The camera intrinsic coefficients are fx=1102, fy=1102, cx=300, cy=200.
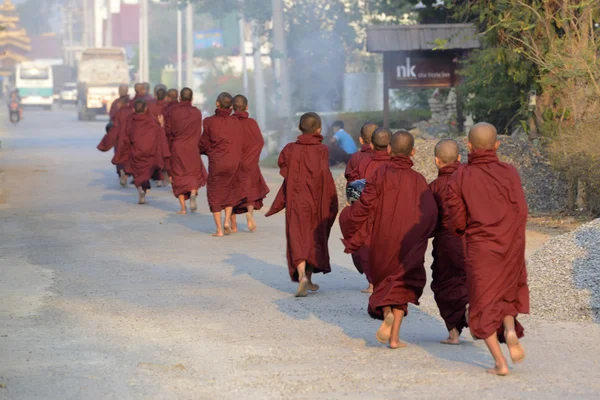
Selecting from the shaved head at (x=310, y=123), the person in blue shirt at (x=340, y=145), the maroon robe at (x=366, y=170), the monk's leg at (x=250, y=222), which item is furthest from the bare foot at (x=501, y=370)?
the person in blue shirt at (x=340, y=145)

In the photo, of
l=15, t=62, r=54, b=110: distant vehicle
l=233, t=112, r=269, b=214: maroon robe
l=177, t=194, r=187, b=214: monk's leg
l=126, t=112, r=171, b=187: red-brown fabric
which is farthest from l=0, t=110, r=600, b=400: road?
l=15, t=62, r=54, b=110: distant vehicle

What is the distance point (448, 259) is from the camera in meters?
6.91

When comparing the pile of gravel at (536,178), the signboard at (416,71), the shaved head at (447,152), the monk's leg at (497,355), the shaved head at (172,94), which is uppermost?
the signboard at (416,71)

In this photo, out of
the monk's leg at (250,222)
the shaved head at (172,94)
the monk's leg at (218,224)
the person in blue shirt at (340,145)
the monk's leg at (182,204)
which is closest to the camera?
the monk's leg at (218,224)

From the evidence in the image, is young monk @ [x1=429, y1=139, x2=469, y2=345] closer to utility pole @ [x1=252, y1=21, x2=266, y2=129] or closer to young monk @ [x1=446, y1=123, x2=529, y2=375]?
young monk @ [x1=446, y1=123, x2=529, y2=375]

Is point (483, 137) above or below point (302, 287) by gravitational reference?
above

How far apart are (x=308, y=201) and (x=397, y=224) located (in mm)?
2328

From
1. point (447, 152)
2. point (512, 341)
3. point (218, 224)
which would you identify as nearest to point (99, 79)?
point (218, 224)

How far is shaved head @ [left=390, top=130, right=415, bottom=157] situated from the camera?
22.9ft

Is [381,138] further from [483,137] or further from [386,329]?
[483,137]

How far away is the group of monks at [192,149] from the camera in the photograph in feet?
41.6

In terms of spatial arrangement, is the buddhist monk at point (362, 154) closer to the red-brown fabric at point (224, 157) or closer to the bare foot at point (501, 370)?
the bare foot at point (501, 370)

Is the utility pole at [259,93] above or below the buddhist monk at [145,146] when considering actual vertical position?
above

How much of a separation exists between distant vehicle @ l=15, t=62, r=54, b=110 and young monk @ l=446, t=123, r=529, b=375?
2470 inches
